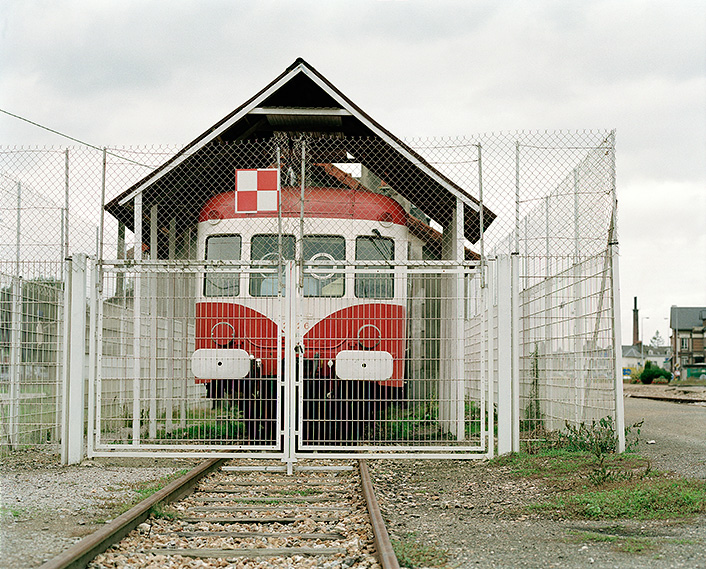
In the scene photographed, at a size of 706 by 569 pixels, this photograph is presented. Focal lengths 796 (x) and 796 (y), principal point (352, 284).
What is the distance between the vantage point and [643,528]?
5.85 metres

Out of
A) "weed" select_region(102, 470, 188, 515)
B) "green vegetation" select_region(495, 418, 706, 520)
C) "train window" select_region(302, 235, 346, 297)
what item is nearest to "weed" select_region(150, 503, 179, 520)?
"weed" select_region(102, 470, 188, 515)

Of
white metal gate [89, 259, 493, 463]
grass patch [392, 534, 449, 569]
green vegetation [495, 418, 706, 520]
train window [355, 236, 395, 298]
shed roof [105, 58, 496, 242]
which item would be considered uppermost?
shed roof [105, 58, 496, 242]

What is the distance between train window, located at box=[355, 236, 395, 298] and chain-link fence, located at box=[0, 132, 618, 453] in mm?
35

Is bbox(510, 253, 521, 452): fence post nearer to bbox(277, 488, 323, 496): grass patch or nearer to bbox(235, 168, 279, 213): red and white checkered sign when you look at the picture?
bbox(277, 488, 323, 496): grass patch

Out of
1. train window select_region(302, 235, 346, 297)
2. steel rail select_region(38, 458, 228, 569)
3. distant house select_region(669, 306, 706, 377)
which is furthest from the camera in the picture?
distant house select_region(669, 306, 706, 377)

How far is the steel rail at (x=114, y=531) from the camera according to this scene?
478cm

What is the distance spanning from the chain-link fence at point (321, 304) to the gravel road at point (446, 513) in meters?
0.48

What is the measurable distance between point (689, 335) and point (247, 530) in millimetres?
92555

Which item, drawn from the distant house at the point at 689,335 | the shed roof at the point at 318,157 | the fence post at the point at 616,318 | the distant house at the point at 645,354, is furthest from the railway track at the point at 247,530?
the distant house at the point at 645,354

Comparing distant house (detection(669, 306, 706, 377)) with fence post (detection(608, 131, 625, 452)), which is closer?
fence post (detection(608, 131, 625, 452))

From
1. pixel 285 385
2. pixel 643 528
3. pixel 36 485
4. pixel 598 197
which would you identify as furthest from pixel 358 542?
pixel 598 197

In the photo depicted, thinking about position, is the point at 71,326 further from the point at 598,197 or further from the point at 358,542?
the point at 598,197

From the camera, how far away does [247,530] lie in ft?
20.2

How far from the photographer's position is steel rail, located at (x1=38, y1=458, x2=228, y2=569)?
4781 millimetres
